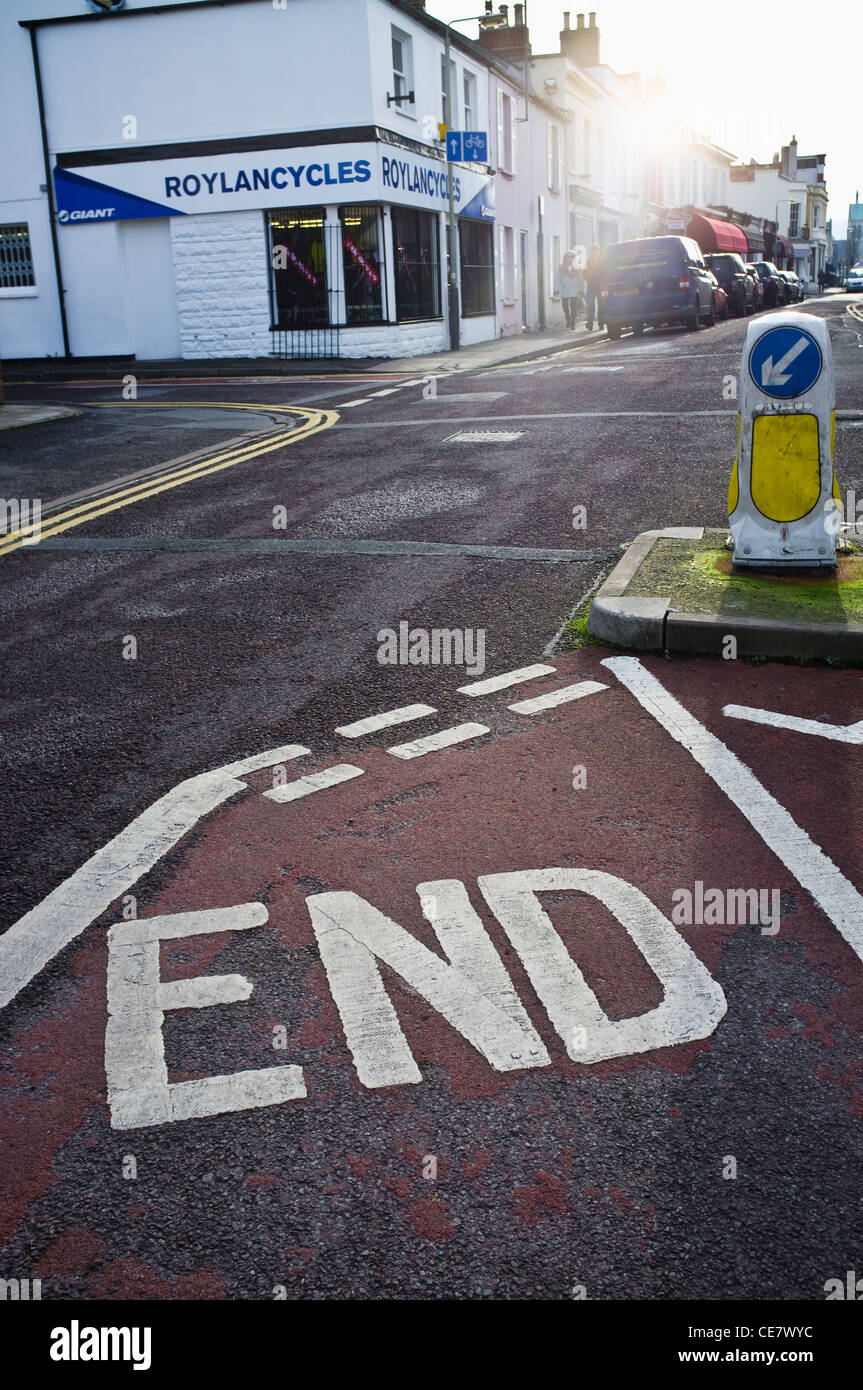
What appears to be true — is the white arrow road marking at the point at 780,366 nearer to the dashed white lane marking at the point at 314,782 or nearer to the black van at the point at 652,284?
the dashed white lane marking at the point at 314,782

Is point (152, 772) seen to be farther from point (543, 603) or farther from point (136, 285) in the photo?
point (136, 285)

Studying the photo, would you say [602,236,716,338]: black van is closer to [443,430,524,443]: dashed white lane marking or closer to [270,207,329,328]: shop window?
[270,207,329,328]: shop window

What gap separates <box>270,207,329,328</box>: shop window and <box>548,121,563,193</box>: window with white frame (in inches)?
676

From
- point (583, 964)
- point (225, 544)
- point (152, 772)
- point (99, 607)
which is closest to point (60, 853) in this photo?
point (152, 772)

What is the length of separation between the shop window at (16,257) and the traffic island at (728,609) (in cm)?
2431

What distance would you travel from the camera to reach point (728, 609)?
19.2 ft

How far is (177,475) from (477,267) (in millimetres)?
22323

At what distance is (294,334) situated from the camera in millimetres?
25672

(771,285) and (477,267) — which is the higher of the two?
(477,267)

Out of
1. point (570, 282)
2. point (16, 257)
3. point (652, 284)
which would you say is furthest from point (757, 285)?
point (16, 257)

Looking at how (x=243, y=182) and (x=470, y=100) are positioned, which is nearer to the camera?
(x=243, y=182)

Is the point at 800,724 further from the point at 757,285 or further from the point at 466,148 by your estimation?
the point at 757,285

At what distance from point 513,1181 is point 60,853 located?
215 cm

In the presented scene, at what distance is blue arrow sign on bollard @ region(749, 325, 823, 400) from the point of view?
20.2 ft
